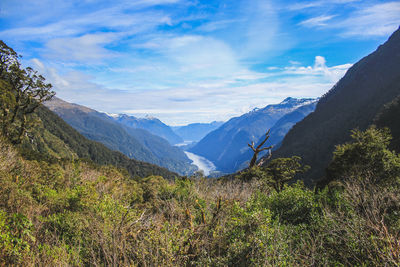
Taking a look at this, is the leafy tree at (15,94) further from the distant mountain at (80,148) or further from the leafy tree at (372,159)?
the distant mountain at (80,148)

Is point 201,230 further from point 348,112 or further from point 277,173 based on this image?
point 348,112

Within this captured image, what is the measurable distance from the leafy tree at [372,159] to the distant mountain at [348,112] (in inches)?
3273

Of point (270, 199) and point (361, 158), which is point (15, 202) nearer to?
point (270, 199)

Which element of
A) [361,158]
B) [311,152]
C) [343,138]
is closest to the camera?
[361,158]

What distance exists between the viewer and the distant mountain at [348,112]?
4695 inches

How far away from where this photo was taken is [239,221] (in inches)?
404

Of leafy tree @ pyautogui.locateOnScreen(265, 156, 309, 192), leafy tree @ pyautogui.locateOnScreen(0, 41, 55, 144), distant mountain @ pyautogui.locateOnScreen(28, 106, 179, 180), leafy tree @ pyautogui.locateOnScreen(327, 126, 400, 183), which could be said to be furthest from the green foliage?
distant mountain @ pyautogui.locateOnScreen(28, 106, 179, 180)

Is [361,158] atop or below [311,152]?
atop

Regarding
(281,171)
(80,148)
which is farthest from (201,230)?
(80,148)

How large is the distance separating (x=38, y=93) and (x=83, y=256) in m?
31.1

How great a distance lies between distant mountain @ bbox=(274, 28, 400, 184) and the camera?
11925 centimetres

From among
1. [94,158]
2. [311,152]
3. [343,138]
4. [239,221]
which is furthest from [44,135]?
[343,138]

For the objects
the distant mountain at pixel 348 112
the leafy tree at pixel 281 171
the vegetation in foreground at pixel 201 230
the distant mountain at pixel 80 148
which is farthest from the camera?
the distant mountain at pixel 80 148

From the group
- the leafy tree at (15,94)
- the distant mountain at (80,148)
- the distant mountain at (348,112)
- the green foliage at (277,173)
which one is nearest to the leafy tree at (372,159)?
the green foliage at (277,173)
